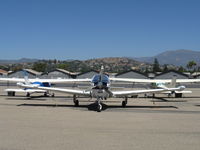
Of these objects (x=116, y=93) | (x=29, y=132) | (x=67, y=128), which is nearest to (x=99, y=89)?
(x=116, y=93)

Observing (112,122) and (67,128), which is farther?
(112,122)

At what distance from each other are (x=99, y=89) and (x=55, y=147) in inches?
396

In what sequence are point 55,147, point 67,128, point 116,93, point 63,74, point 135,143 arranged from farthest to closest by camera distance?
point 63,74 < point 116,93 < point 67,128 < point 135,143 < point 55,147

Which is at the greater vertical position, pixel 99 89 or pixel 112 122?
pixel 99 89

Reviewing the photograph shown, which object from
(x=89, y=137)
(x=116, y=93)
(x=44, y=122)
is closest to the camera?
(x=89, y=137)

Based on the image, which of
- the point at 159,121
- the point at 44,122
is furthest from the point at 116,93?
the point at 44,122

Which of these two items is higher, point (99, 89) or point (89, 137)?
point (99, 89)

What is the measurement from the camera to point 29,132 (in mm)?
10758

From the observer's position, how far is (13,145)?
28.6ft

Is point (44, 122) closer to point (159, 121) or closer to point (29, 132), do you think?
point (29, 132)

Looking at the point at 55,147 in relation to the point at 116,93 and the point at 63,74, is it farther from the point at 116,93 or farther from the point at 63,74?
the point at 63,74

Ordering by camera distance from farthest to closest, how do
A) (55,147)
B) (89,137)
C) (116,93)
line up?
1. (116,93)
2. (89,137)
3. (55,147)

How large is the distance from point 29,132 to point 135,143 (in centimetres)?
394

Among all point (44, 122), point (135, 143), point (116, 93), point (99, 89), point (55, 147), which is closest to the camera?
point (55, 147)
